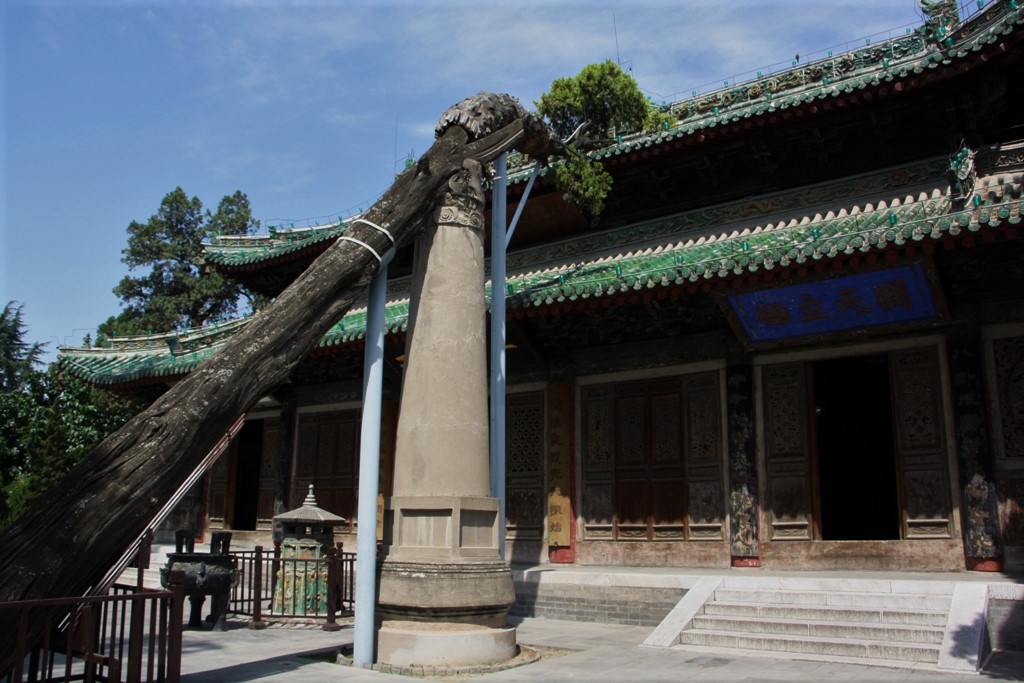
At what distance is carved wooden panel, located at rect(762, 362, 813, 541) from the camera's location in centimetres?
1047

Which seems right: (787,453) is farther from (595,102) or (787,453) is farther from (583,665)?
(595,102)

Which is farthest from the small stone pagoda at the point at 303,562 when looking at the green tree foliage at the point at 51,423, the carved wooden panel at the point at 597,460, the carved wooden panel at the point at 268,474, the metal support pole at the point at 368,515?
the green tree foliage at the point at 51,423

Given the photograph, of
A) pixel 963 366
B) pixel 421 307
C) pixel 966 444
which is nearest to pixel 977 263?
pixel 963 366

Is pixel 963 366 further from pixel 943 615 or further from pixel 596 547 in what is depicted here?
pixel 596 547

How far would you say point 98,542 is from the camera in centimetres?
537

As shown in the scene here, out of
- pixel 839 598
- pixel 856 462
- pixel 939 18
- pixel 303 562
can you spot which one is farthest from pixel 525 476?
pixel 939 18

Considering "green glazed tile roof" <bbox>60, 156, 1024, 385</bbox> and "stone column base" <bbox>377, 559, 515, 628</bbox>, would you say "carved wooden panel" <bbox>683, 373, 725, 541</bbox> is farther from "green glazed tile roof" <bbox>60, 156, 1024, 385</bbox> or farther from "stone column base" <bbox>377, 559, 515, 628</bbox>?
"stone column base" <bbox>377, 559, 515, 628</bbox>

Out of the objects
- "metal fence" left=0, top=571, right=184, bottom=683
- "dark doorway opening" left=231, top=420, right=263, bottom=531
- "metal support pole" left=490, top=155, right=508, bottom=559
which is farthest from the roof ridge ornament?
"dark doorway opening" left=231, top=420, right=263, bottom=531

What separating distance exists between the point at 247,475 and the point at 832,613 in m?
14.2

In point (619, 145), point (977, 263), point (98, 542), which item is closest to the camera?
point (98, 542)

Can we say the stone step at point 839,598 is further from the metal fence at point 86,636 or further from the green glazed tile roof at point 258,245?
the green glazed tile roof at point 258,245

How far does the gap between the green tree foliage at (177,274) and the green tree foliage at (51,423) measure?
31.3ft

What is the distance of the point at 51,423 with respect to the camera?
70.3ft

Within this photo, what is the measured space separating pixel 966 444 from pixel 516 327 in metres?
5.84
